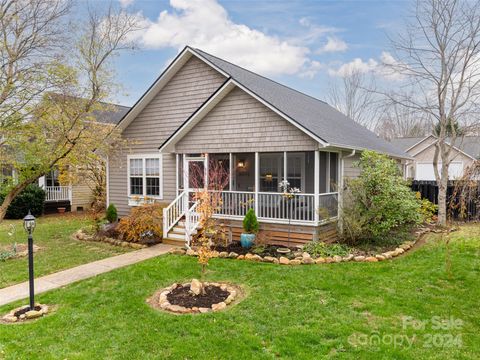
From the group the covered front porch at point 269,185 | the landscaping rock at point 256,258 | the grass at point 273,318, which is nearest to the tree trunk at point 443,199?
the covered front porch at point 269,185

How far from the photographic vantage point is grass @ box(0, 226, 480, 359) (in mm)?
4180

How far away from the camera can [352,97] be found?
3131 centimetres

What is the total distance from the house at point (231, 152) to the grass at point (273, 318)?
276 cm

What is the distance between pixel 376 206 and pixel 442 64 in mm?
7323

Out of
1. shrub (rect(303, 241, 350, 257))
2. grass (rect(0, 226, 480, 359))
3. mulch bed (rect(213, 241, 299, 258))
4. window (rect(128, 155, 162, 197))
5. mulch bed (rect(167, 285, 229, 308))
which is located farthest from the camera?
window (rect(128, 155, 162, 197))

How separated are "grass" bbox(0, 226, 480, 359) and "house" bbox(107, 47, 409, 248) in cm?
276

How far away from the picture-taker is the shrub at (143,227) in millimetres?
10531

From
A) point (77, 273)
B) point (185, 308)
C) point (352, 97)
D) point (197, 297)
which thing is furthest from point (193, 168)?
point (352, 97)

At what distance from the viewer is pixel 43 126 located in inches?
388

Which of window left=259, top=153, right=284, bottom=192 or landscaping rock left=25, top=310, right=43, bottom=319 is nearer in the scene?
landscaping rock left=25, top=310, right=43, bottom=319

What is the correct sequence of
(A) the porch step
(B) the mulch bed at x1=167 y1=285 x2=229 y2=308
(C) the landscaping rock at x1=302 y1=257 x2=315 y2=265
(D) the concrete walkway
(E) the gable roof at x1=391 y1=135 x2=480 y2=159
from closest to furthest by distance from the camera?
(B) the mulch bed at x1=167 y1=285 x2=229 y2=308 < (D) the concrete walkway < (C) the landscaping rock at x1=302 y1=257 x2=315 y2=265 < (A) the porch step < (E) the gable roof at x1=391 y1=135 x2=480 y2=159

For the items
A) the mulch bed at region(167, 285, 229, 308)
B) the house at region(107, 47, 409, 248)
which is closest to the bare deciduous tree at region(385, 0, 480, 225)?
the house at region(107, 47, 409, 248)

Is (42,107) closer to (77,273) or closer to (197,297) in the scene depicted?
(77,273)

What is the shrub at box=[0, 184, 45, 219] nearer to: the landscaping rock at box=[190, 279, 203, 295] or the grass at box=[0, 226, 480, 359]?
the grass at box=[0, 226, 480, 359]
